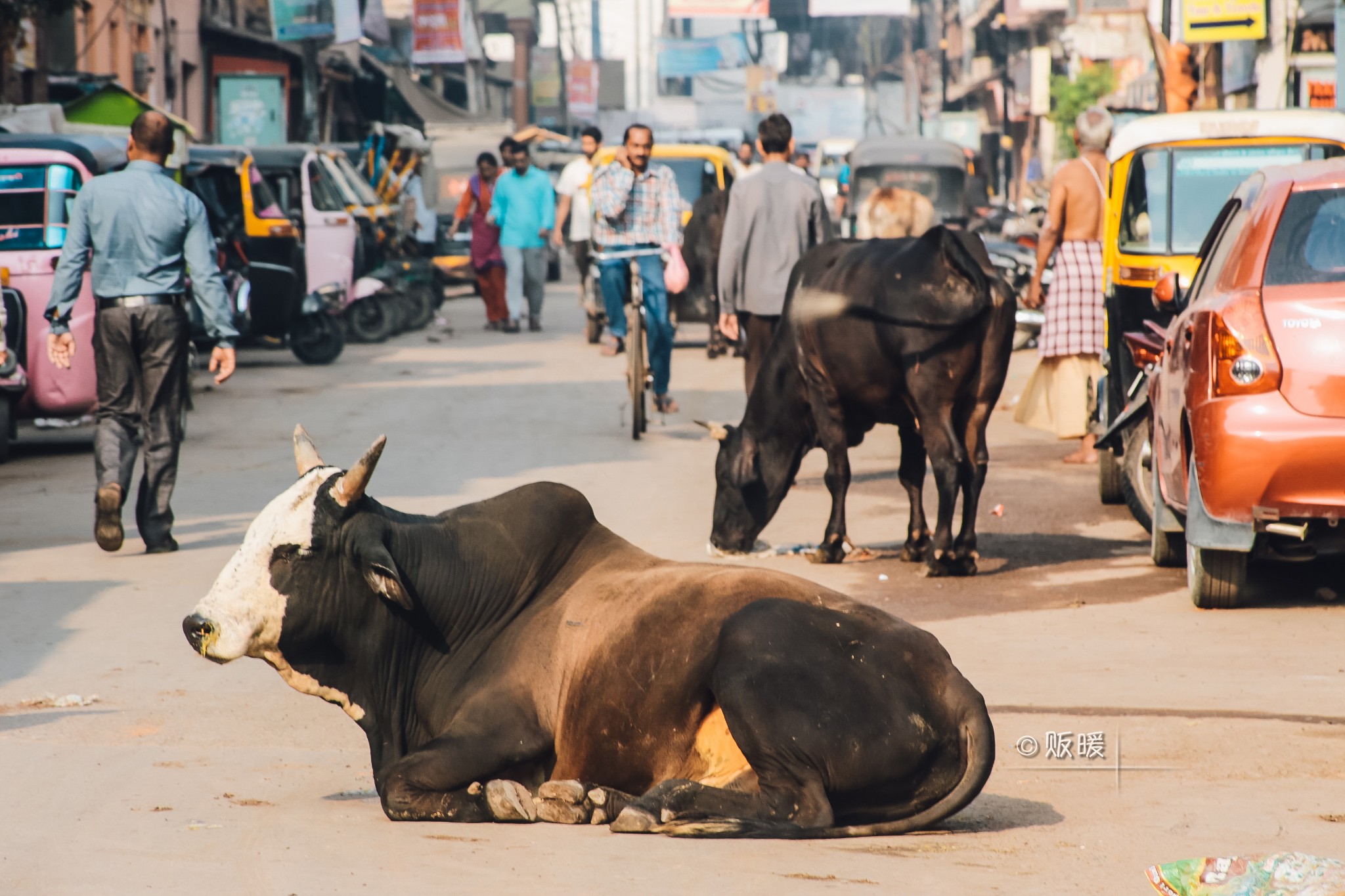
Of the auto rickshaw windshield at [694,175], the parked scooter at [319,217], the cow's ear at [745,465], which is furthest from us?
the auto rickshaw windshield at [694,175]

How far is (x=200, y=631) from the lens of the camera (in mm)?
4371

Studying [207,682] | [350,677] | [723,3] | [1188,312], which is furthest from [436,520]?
[723,3]

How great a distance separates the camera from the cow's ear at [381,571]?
4.44 m

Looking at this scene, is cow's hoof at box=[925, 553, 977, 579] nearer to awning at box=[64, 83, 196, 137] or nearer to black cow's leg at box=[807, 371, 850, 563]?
black cow's leg at box=[807, 371, 850, 563]

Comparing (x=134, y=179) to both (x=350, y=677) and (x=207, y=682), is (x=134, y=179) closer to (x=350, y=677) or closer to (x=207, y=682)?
(x=207, y=682)

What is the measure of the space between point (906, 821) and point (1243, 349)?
3.23 meters

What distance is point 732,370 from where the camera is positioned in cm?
1827

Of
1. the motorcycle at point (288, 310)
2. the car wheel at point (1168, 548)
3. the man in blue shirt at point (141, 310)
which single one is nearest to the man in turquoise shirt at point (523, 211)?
the motorcycle at point (288, 310)

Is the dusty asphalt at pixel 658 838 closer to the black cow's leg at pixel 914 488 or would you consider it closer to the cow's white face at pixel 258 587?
the black cow's leg at pixel 914 488

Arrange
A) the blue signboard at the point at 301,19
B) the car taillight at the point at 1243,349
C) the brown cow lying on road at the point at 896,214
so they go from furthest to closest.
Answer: the blue signboard at the point at 301,19, the brown cow lying on road at the point at 896,214, the car taillight at the point at 1243,349

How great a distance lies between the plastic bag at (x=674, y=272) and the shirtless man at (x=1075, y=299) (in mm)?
2463

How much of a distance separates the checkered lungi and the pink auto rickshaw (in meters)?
6.36

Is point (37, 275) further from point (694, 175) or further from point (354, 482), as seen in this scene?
point (694, 175)

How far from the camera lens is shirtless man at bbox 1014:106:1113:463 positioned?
38.2 ft
